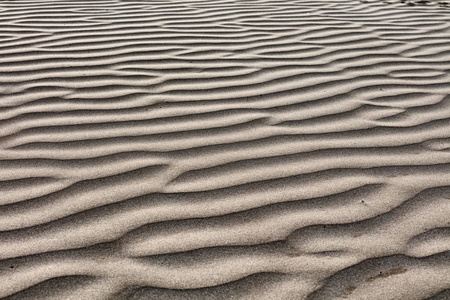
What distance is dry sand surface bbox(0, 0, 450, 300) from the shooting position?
151 cm

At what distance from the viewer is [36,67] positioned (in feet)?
10.6

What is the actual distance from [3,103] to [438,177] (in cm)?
211

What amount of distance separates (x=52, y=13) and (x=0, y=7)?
650 millimetres

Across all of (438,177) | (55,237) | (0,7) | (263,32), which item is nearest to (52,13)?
(0,7)

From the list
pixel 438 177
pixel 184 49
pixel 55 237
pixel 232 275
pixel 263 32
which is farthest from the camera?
pixel 263 32

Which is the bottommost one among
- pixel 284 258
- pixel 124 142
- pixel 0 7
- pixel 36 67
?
pixel 284 258

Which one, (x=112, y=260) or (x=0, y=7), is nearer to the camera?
(x=112, y=260)

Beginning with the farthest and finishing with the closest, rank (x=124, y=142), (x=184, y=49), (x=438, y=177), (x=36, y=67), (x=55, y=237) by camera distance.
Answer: (x=184, y=49), (x=36, y=67), (x=124, y=142), (x=438, y=177), (x=55, y=237)

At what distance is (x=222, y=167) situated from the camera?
2066 millimetres

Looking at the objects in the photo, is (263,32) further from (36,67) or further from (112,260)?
(112,260)

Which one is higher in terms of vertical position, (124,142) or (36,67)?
(36,67)

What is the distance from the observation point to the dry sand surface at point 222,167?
59.5 inches

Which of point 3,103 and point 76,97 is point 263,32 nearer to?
point 76,97

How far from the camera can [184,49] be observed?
3.59m
